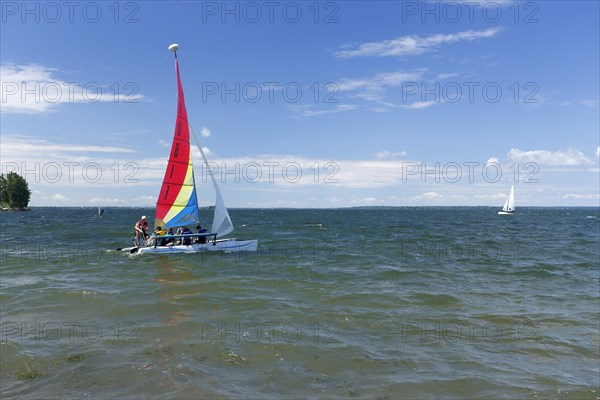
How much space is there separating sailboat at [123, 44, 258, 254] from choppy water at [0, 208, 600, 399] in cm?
401

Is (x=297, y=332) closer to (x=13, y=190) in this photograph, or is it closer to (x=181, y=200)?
(x=181, y=200)

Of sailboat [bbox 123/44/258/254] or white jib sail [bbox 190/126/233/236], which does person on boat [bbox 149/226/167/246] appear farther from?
white jib sail [bbox 190/126/233/236]

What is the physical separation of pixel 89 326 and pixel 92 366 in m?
3.61

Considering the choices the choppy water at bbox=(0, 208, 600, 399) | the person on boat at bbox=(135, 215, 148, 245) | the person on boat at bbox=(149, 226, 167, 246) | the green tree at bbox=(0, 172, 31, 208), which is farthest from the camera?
the green tree at bbox=(0, 172, 31, 208)

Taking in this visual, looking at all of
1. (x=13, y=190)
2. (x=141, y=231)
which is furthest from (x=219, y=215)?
(x=13, y=190)

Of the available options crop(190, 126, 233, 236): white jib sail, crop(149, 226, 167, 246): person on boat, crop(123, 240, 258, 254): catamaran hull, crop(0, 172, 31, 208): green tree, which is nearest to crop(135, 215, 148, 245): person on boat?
crop(123, 240, 258, 254): catamaran hull

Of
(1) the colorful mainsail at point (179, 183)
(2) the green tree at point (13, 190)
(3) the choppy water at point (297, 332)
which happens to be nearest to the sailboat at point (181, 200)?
(1) the colorful mainsail at point (179, 183)

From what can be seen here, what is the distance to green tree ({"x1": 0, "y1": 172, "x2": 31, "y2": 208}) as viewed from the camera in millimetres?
151125

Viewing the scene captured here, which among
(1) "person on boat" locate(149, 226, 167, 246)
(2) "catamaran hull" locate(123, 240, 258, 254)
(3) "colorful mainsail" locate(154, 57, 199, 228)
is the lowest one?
(2) "catamaran hull" locate(123, 240, 258, 254)

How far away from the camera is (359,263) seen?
84.7ft

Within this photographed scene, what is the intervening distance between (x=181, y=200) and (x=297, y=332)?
56.6ft

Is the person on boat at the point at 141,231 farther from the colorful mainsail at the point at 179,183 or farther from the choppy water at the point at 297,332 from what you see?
the choppy water at the point at 297,332

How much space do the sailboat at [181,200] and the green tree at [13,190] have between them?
507ft

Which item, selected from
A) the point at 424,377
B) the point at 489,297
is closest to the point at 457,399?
the point at 424,377
